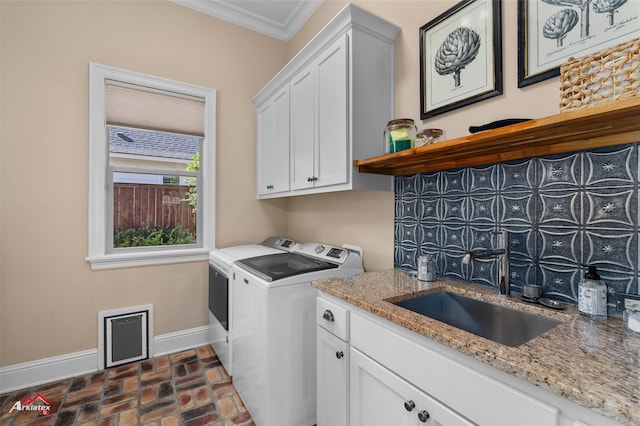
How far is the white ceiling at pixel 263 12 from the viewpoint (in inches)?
106

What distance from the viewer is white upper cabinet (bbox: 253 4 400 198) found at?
5.42 feet

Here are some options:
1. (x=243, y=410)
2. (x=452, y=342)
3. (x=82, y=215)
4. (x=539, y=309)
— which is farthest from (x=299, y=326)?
(x=82, y=215)

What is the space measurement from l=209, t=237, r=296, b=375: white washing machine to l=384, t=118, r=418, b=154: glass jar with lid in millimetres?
1300

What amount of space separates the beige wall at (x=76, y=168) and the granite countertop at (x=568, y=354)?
887mm

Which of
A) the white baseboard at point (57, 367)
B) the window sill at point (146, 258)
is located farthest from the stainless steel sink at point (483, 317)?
the window sill at point (146, 258)

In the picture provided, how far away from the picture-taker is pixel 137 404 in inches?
74.7

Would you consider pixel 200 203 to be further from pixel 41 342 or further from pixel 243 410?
pixel 243 410

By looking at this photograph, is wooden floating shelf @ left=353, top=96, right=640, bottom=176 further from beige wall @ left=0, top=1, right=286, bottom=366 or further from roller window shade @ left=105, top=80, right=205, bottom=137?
beige wall @ left=0, top=1, right=286, bottom=366

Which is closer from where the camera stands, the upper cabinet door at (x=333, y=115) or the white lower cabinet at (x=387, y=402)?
the white lower cabinet at (x=387, y=402)

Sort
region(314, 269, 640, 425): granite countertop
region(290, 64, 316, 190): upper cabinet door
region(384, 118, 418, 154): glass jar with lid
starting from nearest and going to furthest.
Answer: region(314, 269, 640, 425): granite countertop < region(384, 118, 418, 154): glass jar with lid < region(290, 64, 316, 190): upper cabinet door

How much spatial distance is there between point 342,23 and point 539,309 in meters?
1.67

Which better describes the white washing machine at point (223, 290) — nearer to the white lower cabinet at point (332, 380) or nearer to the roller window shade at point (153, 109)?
the white lower cabinet at point (332, 380)

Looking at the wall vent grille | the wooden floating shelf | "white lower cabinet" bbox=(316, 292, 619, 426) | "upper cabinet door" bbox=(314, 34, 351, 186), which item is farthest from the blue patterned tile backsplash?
the wall vent grille

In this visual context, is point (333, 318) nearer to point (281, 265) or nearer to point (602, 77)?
point (281, 265)
